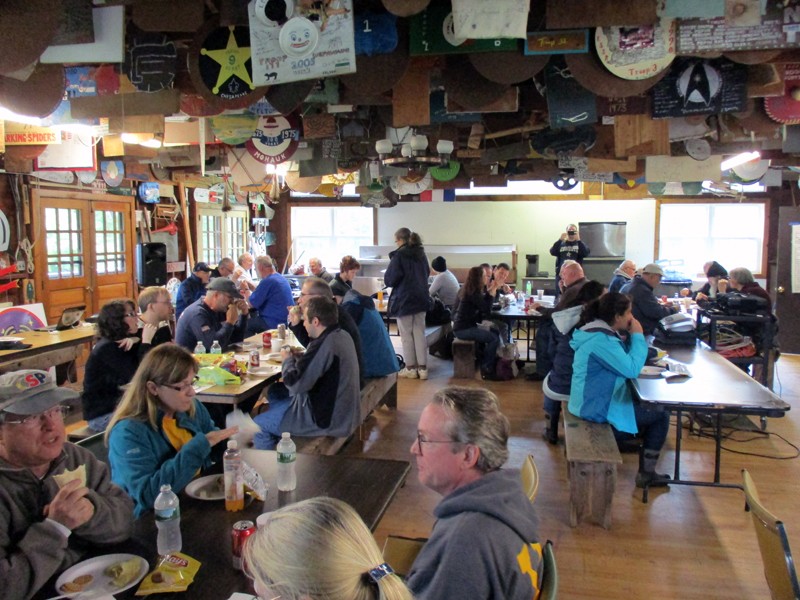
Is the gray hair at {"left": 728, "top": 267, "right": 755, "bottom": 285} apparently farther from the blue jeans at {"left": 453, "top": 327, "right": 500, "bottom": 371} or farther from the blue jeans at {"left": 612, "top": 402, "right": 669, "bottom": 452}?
the blue jeans at {"left": 612, "top": 402, "right": 669, "bottom": 452}

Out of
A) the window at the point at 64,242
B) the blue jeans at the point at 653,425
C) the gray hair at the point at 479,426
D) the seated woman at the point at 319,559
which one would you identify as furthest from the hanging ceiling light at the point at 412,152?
the window at the point at 64,242

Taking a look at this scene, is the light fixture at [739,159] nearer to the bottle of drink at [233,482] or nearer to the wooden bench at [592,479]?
the wooden bench at [592,479]

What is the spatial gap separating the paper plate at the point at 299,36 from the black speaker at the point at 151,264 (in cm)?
711

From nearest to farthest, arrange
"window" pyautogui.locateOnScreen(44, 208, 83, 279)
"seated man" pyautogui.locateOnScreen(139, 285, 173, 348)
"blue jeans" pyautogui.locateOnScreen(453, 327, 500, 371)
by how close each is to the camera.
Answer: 1. "seated man" pyautogui.locateOnScreen(139, 285, 173, 348)
2. "blue jeans" pyautogui.locateOnScreen(453, 327, 500, 371)
3. "window" pyautogui.locateOnScreen(44, 208, 83, 279)

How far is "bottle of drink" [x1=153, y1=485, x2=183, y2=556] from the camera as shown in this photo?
1.86 meters

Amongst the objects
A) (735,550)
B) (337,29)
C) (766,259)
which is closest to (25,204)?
(337,29)

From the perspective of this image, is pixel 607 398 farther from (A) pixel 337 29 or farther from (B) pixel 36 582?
(B) pixel 36 582

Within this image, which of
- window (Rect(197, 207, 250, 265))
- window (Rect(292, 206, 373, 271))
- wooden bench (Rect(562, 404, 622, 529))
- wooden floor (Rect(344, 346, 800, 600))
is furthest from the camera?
window (Rect(292, 206, 373, 271))

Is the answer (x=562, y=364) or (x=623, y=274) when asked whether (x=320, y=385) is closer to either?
(x=562, y=364)

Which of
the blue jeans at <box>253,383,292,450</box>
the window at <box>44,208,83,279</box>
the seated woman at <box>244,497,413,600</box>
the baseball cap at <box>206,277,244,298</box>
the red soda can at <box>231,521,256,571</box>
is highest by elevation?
the window at <box>44,208,83,279</box>

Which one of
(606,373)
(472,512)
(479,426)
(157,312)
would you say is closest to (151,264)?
(157,312)

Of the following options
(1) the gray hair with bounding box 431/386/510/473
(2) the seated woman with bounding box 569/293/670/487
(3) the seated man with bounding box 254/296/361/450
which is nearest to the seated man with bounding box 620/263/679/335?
(2) the seated woman with bounding box 569/293/670/487

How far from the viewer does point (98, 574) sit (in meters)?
1.73

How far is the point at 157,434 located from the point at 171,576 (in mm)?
748
